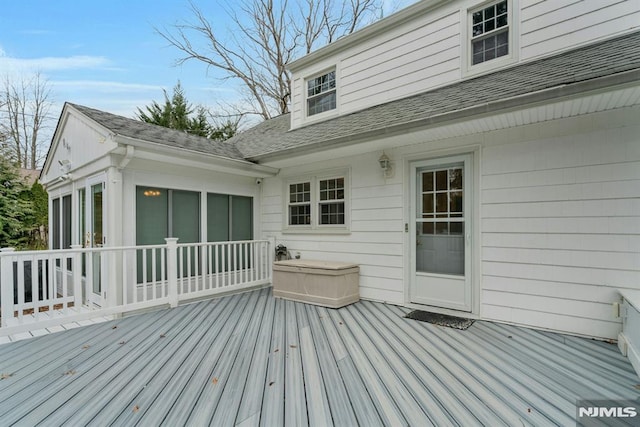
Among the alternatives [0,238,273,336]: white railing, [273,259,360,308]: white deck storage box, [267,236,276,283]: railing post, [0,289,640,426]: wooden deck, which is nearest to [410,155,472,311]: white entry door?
[0,289,640,426]: wooden deck

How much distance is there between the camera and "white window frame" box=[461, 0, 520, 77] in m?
4.10

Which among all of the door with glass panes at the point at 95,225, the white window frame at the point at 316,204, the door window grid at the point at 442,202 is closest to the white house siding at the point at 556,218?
the door window grid at the point at 442,202

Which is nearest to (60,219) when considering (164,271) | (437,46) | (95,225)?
(95,225)

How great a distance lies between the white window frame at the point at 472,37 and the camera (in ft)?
13.5

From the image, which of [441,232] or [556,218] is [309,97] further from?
[556,218]

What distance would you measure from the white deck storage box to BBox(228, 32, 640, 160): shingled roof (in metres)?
1.95

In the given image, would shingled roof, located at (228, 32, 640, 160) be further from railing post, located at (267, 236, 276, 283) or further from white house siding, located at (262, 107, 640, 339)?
railing post, located at (267, 236, 276, 283)

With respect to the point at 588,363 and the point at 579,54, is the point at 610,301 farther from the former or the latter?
the point at 579,54

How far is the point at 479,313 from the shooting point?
389 cm

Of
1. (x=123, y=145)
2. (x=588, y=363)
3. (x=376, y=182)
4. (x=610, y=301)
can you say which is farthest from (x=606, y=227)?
(x=123, y=145)

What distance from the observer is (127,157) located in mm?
4184

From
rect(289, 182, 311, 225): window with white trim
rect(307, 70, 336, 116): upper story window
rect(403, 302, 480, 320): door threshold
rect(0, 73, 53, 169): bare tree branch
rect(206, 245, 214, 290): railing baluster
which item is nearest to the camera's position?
rect(403, 302, 480, 320): door threshold

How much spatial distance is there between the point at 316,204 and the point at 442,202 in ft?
7.56

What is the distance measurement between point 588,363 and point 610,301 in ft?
3.07
